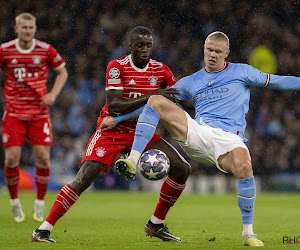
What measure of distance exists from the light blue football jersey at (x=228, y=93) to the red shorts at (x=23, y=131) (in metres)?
2.95

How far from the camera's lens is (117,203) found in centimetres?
1343

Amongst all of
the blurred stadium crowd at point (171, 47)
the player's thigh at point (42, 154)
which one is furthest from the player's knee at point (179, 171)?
the blurred stadium crowd at point (171, 47)

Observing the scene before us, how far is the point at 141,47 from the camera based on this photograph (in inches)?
241

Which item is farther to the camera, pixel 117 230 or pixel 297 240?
pixel 117 230

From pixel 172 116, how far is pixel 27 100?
3.13 meters

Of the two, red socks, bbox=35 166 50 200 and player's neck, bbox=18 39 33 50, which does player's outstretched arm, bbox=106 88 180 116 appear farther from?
red socks, bbox=35 166 50 200

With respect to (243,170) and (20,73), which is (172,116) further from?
(20,73)

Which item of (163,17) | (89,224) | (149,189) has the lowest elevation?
(149,189)

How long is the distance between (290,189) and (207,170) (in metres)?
2.36

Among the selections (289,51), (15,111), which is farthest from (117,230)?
(289,51)

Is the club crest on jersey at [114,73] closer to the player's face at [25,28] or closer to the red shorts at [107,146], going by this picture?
the red shorts at [107,146]

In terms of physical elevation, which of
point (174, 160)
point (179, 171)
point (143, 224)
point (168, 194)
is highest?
point (174, 160)

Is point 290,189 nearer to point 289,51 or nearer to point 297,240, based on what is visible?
point 289,51

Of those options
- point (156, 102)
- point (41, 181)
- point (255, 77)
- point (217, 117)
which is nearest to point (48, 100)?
point (41, 181)
